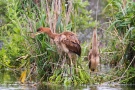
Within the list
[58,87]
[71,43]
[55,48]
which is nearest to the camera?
[58,87]

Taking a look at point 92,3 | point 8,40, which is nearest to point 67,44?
point 8,40

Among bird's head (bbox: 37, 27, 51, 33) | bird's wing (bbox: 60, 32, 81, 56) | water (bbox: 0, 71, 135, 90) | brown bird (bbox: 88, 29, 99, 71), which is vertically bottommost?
water (bbox: 0, 71, 135, 90)

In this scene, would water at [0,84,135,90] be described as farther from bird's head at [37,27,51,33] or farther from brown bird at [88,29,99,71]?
bird's head at [37,27,51,33]

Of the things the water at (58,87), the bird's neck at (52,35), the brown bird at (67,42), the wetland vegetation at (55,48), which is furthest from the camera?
the wetland vegetation at (55,48)

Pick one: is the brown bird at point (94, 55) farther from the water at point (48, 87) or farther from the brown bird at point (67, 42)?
the water at point (48, 87)

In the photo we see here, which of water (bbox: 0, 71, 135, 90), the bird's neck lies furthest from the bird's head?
water (bbox: 0, 71, 135, 90)

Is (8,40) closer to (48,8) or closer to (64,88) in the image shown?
(48,8)

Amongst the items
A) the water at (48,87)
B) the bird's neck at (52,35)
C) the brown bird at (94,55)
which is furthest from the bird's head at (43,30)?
the water at (48,87)

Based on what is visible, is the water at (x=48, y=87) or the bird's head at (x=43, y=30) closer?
the water at (x=48, y=87)

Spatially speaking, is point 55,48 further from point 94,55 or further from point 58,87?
point 58,87

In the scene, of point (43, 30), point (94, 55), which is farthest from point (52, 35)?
point (94, 55)

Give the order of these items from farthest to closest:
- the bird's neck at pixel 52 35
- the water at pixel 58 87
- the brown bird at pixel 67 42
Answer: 1. the bird's neck at pixel 52 35
2. the brown bird at pixel 67 42
3. the water at pixel 58 87

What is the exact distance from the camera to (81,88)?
12.1 m

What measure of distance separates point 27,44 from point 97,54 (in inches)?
79.6
